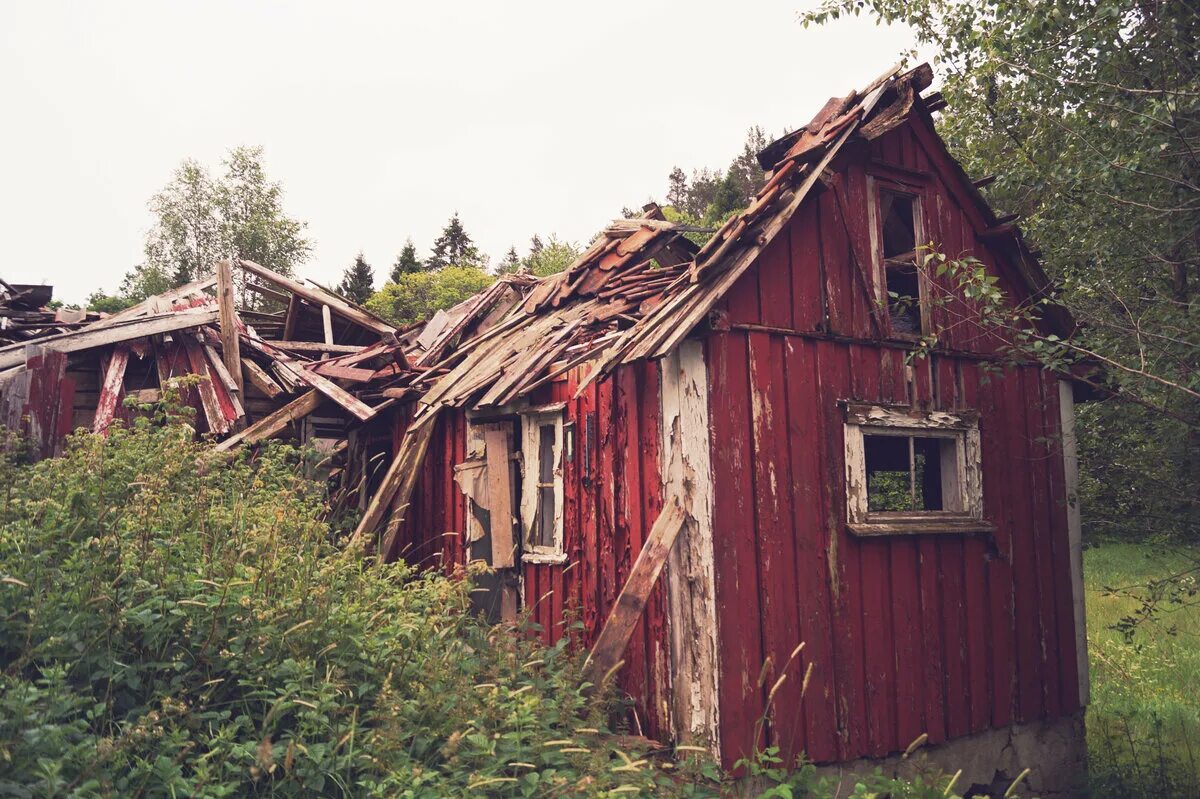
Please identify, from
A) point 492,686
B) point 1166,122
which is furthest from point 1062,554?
point 492,686

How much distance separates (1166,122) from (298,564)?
6850mm

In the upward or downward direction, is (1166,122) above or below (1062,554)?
above

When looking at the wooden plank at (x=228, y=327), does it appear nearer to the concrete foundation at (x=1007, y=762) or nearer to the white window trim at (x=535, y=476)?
the white window trim at (x=535, y=476)

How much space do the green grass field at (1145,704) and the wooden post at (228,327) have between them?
31.4ft

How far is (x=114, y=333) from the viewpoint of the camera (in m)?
9.98

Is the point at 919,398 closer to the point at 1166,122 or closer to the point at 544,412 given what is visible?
the point at 1166,122

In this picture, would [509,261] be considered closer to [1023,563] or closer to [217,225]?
[217,225]

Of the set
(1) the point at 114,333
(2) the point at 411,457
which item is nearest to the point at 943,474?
(2) the point at 411,457

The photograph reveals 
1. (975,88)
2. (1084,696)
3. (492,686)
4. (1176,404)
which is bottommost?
(1084,696)

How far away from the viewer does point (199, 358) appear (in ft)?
34.0

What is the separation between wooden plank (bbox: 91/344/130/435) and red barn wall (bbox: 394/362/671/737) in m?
5.06

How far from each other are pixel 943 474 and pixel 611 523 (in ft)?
10.2

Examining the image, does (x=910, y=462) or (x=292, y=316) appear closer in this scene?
(x=910, y=462)

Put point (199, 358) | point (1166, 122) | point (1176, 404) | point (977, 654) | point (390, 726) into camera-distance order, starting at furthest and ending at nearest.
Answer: point (199, 358)
point (1176, 404)
point (977, 654)
point (1166, 122)
point (390, 726)
